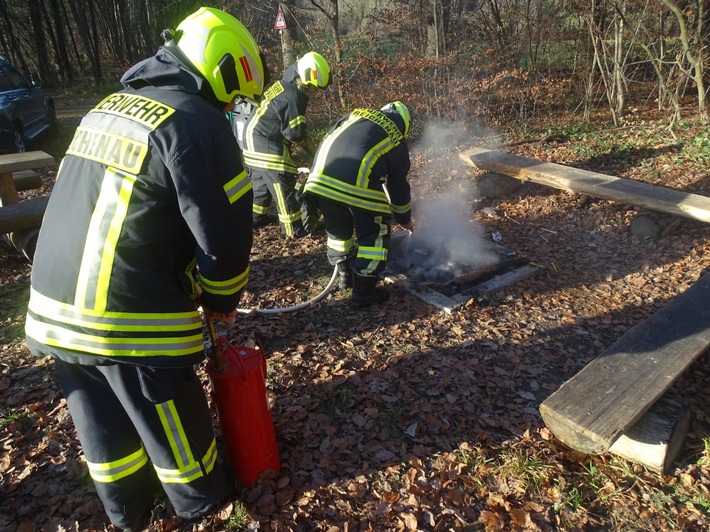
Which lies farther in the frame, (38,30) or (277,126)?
(38,30)

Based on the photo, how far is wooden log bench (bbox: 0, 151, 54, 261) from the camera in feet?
17.6

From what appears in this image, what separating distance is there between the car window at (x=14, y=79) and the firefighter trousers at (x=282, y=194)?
745 centimetres

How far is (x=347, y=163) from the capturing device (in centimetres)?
436

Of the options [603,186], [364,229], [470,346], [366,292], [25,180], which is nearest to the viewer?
[470,346]

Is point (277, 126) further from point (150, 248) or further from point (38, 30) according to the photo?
point (38, 30)

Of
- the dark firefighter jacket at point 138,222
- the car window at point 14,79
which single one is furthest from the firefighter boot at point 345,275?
the car window at point 14,79

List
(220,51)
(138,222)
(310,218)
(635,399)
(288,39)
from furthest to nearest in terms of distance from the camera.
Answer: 1. (288,39)
2. (310,218)
3. (635,399)
4. (220,51)
5. (138,222)

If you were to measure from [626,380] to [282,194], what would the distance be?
4.23 metres

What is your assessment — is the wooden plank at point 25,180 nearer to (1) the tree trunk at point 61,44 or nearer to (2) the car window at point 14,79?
(2) the car window at point 14,79

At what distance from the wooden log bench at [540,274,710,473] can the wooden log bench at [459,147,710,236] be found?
8.27 feet

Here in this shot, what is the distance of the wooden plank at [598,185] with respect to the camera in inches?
216

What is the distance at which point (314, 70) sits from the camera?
5359 mm

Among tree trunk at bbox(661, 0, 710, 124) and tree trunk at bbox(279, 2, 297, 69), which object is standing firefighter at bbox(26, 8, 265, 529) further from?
tree trunk at bbox(279, 2, 297, 69)

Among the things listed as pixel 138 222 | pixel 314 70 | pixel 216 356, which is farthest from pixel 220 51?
pixel 314 70
